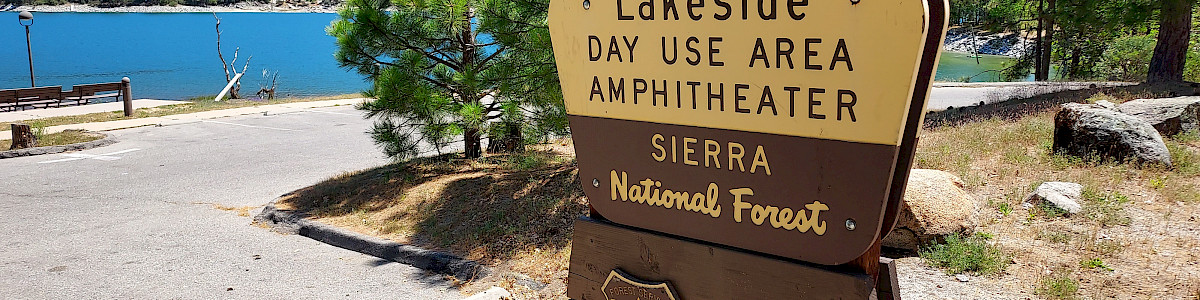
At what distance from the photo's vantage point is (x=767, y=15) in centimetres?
217

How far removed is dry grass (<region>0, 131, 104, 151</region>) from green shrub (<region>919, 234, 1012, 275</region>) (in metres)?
12.7

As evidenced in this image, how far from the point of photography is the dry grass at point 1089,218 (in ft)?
15.2

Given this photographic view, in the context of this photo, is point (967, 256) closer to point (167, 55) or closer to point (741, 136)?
point (741, 136)

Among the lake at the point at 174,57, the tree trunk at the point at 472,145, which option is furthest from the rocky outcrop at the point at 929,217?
the lake at the point at 174,57

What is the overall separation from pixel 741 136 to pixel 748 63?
203mm

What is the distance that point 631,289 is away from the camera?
2.66 m

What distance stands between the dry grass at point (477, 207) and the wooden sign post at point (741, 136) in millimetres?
2811

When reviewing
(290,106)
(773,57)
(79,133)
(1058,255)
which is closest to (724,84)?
(773,57)

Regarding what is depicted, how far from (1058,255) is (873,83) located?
3.79 metres

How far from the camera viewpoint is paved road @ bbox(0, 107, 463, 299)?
5.81 meters

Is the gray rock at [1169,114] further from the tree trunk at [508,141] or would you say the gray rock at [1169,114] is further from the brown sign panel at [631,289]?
the brown sign panel at [631,289]

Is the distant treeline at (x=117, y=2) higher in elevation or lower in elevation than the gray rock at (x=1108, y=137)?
higher

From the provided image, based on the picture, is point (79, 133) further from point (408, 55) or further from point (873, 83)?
point (873, 83)

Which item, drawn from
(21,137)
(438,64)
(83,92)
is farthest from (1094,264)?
(83,92)
